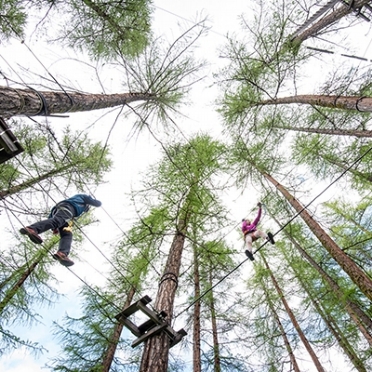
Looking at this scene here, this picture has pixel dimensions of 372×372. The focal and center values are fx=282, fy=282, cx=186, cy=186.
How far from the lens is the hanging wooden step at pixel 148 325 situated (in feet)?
12.4

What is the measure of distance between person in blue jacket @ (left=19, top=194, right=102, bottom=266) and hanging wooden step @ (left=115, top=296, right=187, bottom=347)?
1.06 meters

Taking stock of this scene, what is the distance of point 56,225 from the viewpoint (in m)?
4.14

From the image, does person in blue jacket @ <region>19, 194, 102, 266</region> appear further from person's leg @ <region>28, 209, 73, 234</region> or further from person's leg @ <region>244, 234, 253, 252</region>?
person's leg @ <region>244, 234, 253, 252</region>

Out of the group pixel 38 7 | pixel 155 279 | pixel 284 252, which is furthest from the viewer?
pixel 284 252

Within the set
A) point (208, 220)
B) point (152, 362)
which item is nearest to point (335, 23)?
point (208, 220)

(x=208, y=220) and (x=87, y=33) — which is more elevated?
(x=87, y=33)

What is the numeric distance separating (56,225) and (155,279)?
16.6ft

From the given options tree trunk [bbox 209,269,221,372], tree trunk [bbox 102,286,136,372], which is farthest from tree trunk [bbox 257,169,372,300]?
tree trunk [bbox 102,286,136,372]

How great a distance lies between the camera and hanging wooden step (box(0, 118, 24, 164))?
98.1 inches

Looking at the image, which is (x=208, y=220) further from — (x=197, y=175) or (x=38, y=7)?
(x=38, y=7)

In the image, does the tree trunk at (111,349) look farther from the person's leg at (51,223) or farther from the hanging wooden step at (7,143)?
the hanging wooden step at (7,143)

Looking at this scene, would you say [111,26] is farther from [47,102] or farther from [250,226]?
[250,226]

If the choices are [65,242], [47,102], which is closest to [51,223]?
[65,242]

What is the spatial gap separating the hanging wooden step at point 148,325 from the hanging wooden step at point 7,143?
2385 millimetres
